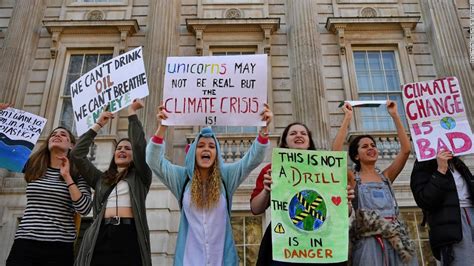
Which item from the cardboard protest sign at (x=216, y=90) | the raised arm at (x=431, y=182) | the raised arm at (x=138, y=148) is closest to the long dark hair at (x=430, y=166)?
the raised arm at (x=431, y=182)

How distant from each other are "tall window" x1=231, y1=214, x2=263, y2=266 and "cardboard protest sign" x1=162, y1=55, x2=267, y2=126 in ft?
16.3

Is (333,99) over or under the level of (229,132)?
over

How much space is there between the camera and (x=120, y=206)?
384cm

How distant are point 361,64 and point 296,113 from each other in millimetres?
2658

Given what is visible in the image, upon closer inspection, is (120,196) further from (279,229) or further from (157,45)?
(157,45)

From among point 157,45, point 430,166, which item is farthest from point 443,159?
point 157,45

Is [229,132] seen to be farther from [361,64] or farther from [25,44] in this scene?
[25,44]

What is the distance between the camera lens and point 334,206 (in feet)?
11.1

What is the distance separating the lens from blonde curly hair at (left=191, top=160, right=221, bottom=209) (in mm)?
3469

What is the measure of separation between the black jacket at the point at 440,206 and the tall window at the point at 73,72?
866cm

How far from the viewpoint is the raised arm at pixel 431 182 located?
3.91m

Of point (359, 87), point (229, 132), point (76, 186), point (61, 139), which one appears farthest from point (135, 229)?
point (359, 87)

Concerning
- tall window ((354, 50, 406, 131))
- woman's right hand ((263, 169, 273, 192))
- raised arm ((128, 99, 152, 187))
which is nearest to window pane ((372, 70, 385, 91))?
tall window ((354, 50, 406, 131))

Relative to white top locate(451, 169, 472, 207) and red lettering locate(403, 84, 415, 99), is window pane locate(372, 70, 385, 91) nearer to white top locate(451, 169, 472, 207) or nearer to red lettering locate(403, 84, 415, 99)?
red lettering locate(403, 84, 415, 99)
